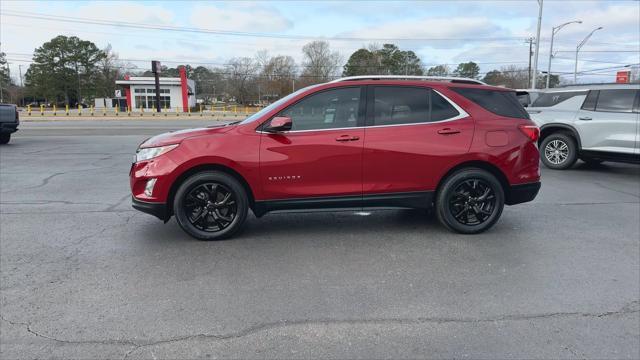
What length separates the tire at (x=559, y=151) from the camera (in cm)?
987

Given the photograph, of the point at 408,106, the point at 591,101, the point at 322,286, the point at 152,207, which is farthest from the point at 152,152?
the point at 591,101

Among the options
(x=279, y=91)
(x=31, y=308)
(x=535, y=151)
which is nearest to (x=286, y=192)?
(x=31, y=308)

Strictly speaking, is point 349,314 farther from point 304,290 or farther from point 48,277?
point 48,277

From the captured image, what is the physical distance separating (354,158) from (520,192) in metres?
2.07

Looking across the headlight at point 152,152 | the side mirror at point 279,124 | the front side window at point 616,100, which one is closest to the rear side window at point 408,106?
the side mirror at point 279,124

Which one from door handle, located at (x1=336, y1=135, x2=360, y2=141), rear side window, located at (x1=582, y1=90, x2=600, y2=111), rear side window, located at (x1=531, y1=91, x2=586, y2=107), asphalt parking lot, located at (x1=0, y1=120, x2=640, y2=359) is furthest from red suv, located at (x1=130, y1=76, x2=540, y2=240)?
rear side window, located at (x1=531, y1=91, x2=586, y2=107)

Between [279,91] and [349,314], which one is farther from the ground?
[279,91]

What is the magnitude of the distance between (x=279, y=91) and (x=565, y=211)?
72835 mm

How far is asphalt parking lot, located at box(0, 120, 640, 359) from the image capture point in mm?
3053

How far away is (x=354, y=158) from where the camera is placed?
195 inches

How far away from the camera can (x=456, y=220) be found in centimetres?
528

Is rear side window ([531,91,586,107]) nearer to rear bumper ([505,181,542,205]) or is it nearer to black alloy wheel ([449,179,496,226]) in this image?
rear bumper ([505,181,542,205])

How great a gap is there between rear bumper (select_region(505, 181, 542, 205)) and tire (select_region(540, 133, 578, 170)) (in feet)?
17.4

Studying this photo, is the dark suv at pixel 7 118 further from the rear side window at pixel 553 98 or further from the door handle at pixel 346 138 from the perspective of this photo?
the rear side window at pixel 553 98
